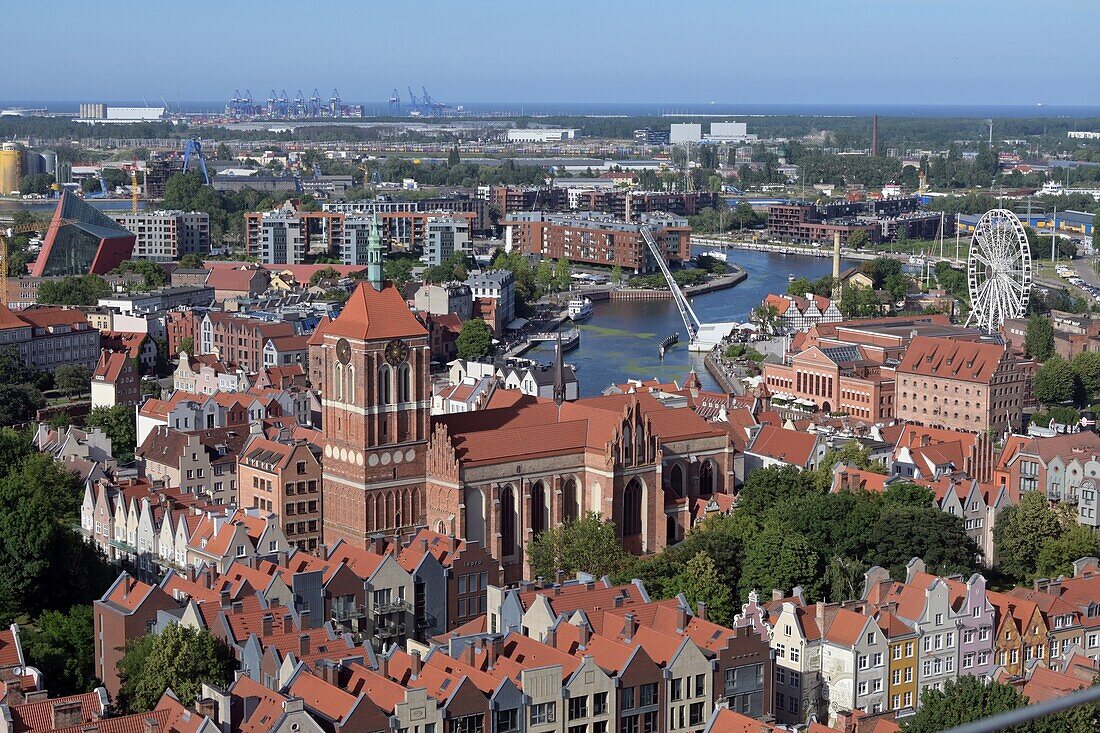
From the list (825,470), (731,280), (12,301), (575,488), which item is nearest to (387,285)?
(575,488)

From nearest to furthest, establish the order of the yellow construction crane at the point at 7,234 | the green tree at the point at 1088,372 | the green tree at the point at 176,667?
the green tree at the point at 176,667, the green tree at the point at 1088,372, the yellow construction crane at the point at 7,234

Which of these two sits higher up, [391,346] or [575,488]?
[391,346]

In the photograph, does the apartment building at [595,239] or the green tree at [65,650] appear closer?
the green tree at [65,650]

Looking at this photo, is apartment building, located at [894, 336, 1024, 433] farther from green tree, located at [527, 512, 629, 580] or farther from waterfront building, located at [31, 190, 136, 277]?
waterfront building, located at [31, 190, 136, 277]

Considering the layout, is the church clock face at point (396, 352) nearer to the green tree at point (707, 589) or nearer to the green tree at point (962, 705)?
the green tree at point (707, 589)

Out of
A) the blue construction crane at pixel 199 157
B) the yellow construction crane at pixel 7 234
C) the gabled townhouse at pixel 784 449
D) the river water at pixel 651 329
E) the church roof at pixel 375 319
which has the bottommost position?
the river water at pixel 651 329

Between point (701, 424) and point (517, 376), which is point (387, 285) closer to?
point (701, 424)

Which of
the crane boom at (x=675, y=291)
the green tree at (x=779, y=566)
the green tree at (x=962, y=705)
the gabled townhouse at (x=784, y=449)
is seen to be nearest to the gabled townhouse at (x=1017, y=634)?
the green tree at (x=779, y=566)
